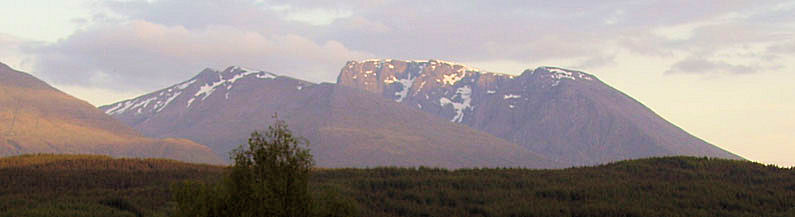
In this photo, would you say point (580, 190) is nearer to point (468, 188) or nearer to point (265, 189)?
point (468, 188)

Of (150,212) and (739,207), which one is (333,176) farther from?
(739,207)

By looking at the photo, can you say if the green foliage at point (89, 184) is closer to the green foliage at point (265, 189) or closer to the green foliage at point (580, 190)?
the green foliage at point (580, 190)

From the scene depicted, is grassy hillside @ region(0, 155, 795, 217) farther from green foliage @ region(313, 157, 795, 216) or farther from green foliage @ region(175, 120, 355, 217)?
green foliage @ region(175, 120, 355, 217)

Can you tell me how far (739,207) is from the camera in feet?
117

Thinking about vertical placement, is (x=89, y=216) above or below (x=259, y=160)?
below

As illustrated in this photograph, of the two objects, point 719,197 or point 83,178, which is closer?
point 719,197

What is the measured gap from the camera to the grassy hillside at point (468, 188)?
33.7m

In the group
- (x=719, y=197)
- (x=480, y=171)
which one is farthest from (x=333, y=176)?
(x=719, y=197)

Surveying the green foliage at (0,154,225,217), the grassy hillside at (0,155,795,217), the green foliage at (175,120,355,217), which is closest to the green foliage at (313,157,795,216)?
the grassy hillside at (0,155,795,217)

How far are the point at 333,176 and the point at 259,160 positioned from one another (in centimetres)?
3090

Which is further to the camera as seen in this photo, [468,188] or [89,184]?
[468,188]

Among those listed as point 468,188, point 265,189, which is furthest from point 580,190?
point 265,189

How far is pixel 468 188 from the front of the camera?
4081 cm

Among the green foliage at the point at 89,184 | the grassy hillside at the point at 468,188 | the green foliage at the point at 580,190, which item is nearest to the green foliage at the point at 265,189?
the green foliage at the point at 89,184
